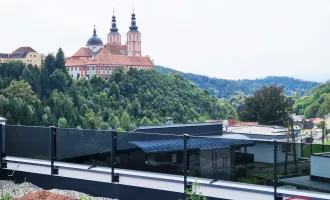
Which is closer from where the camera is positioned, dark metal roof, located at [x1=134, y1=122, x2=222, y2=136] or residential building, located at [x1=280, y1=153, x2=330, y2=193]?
residential building, located at [x1=280, y1=153, x2=330, y2=193]

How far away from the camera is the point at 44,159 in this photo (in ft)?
26.1

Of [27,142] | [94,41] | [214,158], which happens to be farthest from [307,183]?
[94,41]

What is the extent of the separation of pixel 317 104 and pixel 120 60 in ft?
167

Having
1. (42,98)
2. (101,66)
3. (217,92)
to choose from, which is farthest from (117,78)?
(217,92)

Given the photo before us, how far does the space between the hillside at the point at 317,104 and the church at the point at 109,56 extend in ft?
135

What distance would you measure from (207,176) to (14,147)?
366cm

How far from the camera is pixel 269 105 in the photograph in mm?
53938

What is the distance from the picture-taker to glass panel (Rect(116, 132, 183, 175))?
259 inches

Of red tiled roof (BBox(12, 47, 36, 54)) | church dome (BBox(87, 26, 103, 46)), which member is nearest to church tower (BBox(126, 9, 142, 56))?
church dome (BBox(87, 26, 103, 46))

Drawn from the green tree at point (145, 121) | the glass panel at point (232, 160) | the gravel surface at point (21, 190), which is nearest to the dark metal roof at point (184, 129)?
the gravel surface at point (21, 190)

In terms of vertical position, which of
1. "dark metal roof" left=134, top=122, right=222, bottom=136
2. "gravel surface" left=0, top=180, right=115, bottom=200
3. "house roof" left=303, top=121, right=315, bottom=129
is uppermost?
"dark metal roof" left=134, top=122, right=222, bottom=136

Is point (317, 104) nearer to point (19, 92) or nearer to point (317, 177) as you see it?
point (19, 92)

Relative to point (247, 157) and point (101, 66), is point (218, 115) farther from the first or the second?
point (247, 157)

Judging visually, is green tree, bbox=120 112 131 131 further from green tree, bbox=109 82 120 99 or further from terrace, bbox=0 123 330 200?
terrace, bbox=0 123 330 200
